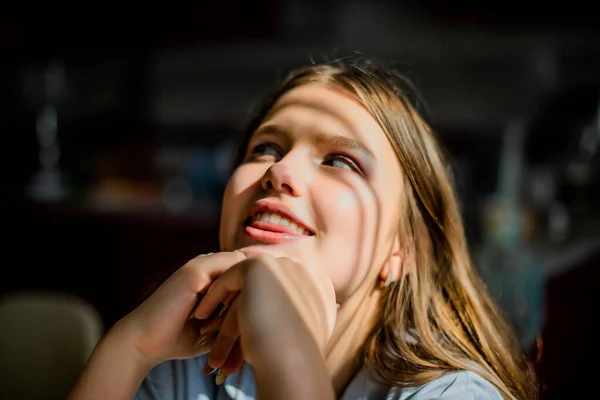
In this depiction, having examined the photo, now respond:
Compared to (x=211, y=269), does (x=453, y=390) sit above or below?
below

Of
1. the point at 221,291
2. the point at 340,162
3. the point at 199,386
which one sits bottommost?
the point at 199,386

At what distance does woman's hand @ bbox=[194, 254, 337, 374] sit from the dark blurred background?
3.89 feet

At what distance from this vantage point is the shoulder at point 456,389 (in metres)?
0.69

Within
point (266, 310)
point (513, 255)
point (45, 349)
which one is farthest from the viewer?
point (513, 255)

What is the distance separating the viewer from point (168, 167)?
12.0ft

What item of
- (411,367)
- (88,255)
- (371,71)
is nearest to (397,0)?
(88,255)

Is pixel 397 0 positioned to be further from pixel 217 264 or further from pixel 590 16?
pixel 217 264

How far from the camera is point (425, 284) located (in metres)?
0.87

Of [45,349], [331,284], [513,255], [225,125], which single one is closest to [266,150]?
[331,284]

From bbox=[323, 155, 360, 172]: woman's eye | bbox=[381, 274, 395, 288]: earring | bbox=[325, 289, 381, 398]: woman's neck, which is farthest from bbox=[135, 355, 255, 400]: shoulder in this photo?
bbox=[323, 155, 360, 172]: woman's eye

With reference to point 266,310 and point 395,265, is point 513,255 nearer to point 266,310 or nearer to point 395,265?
point 395,265

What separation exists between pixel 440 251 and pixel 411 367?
0.71 ft

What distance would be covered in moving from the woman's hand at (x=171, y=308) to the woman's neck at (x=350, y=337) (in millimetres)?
218

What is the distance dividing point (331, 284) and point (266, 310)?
0.14m
